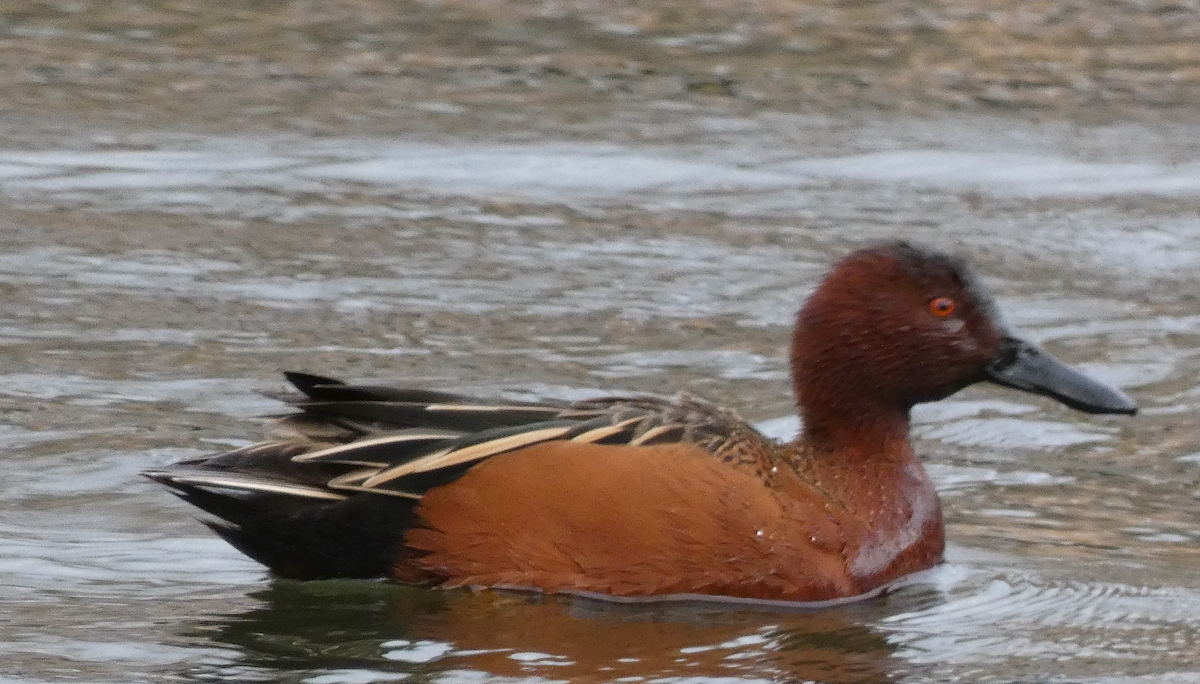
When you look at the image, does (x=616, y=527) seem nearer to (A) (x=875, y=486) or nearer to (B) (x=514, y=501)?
(B) (x=514, y=501)

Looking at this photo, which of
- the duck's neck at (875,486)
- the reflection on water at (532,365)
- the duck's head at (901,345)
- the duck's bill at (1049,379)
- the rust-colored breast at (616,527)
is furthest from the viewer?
the duck's bill at (1049,379)

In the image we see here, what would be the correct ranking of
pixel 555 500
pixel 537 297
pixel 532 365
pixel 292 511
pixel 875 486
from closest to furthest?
pixel 555 500 < pixel 292 511 < pixel 875 486 < pixel 532 365 < pixel 537 297

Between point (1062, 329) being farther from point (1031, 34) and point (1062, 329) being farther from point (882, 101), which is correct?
point (1031, 34)

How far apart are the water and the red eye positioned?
2.59 ft

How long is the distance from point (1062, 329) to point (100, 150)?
16.9ft

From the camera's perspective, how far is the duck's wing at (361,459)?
644 cm

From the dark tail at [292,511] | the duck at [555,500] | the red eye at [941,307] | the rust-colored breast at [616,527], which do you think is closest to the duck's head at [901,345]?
the red eye at [941,307]

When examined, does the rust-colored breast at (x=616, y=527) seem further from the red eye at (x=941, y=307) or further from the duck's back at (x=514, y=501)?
the red eye at (x=941, y=307)

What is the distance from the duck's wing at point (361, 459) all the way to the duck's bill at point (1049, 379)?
904 millimetres

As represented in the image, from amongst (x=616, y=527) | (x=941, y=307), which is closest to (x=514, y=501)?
(x=616, y=527)

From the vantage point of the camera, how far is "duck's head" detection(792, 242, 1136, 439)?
6863 millimetres

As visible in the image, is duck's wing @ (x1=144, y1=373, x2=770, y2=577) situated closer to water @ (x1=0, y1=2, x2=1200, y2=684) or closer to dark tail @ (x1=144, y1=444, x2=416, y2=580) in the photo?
dark tail @ (x1=144, y1=444, x2=416, y2=580)

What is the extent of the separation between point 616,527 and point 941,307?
1.29 metres

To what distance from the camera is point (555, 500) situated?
6.39 m
